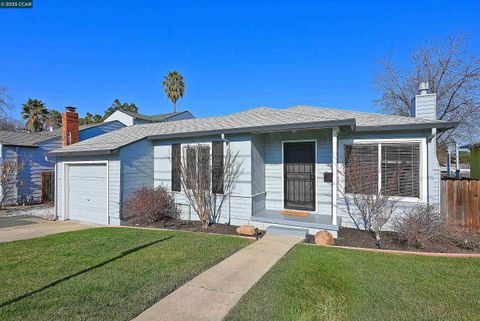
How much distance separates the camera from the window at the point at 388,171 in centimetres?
720

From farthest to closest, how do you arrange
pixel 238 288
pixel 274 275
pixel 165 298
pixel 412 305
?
pixel 274 275 < pixel 238 288 < pixel 165 298 < pixel 412 305

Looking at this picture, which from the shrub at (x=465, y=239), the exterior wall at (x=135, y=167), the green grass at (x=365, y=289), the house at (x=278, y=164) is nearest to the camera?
the green grass at (x=365, y=289)

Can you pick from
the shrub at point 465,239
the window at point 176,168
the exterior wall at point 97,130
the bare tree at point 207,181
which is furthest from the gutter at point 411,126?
the exterior wall at point 97,130

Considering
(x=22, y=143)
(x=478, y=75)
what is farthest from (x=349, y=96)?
(x=22, y=143)

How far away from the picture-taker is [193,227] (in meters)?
8.28

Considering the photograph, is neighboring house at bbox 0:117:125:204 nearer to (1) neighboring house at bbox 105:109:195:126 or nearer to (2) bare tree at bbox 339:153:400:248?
(1) neighboring house at bbox 105:109:195:126

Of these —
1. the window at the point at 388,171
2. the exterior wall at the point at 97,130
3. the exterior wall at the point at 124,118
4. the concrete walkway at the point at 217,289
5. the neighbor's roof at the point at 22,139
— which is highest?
the exterior wall at the point at 124,118

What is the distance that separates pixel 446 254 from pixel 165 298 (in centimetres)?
593

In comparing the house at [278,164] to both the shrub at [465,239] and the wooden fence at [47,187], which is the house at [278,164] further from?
the wooden fence at [47,187]

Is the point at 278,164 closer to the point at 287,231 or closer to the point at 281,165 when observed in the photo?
the point at 281,165

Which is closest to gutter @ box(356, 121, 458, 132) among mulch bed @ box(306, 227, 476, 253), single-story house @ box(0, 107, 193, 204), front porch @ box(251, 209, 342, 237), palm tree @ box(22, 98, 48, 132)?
front porch @ box(251, 209, 342, 237)

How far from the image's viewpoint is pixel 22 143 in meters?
14.2

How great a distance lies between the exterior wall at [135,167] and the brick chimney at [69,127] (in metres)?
5.23

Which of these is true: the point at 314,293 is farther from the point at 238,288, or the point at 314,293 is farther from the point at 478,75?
the point at 478,75
